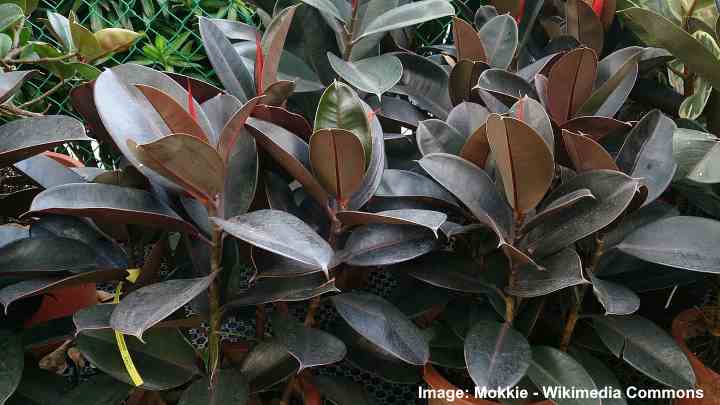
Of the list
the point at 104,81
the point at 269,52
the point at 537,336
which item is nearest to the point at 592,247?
the point at 537,336

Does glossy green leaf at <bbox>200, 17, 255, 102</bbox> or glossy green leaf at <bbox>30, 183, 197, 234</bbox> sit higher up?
glossy green leaf at <bbox>200, 17, 255, 102</bbox>

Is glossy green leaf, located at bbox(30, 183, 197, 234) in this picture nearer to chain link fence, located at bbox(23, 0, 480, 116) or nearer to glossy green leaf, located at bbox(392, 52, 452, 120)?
glossy green leaf, located at bbox(392, 52, 452, 120)

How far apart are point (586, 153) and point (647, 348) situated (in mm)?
280

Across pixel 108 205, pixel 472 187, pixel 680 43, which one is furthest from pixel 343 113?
pixel 680 43

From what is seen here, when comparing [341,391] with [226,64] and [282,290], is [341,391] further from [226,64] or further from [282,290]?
[226,64]

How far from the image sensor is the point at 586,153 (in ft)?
2.64

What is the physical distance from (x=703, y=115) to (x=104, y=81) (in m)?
0.95

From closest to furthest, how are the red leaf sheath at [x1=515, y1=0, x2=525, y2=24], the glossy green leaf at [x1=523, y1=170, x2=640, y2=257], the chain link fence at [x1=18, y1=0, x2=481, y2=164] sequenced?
the glossy green leaf at [x1=523, y1=170, x2=640, y2=257]
the red leaf sheath at [x1=515, y1=0, x2=525, y2=24]
the chain link fence at [x1=18, y1=0, x2=481, y2=164]

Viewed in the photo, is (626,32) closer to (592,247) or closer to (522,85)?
(522,85)

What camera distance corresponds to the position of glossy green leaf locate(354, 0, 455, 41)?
1.02m

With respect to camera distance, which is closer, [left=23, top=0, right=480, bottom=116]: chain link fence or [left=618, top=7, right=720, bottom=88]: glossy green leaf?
[left=618, top=7, right=720, bottom=88]: glossy green leaf

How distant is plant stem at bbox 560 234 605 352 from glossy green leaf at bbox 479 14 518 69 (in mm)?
358

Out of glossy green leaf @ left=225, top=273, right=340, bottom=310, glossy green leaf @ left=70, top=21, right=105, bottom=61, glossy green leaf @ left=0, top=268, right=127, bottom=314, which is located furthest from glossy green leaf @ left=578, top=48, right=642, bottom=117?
glossy green leaf @ left=70, top=21, right=105, bottom=61

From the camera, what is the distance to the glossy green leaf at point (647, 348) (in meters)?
0.83
